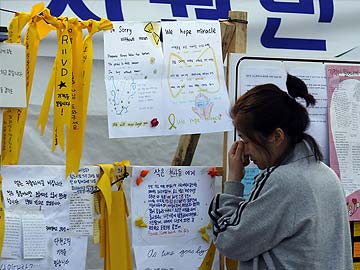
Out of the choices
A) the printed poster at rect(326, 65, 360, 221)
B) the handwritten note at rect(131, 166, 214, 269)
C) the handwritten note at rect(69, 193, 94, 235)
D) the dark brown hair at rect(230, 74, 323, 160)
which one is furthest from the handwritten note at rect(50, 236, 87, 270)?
the printed poster at rect(326, 65, 360, 221)

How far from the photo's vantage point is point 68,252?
203 cm

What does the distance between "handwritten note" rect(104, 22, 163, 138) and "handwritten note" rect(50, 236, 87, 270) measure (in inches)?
12.0

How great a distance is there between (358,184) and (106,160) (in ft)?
2.95

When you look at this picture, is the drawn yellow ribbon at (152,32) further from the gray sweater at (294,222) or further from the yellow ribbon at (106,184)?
the gray sweater at (294,222)

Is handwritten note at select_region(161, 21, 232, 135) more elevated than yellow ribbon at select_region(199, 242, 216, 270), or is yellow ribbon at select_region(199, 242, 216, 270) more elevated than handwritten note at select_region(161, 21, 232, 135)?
handwritten note at select_region(161, 21, 232, 135)

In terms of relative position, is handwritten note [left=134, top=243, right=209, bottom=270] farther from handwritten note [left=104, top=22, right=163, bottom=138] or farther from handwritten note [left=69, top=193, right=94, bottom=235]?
handwritten note [left=104, top=22, right=163, bottom=138]

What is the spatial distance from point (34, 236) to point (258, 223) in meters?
0.62

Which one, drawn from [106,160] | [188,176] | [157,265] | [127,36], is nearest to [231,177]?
[188,176]

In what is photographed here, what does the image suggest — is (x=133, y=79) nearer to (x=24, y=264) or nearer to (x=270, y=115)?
(x=270, y=115)

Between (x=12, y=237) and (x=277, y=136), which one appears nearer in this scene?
(x=277, y=136)

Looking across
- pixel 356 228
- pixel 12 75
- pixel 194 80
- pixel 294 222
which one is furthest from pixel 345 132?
pixel 12 75

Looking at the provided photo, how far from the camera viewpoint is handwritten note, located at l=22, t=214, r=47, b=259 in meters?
1.97

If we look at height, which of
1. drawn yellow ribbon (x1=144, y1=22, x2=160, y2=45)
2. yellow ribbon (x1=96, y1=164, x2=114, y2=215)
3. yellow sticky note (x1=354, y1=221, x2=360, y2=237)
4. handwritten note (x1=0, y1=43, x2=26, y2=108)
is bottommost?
yellow sticky note (x1=354, y1=221, x2=360, y2=237)

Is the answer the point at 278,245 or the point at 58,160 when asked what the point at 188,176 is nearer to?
the point at 278,245
